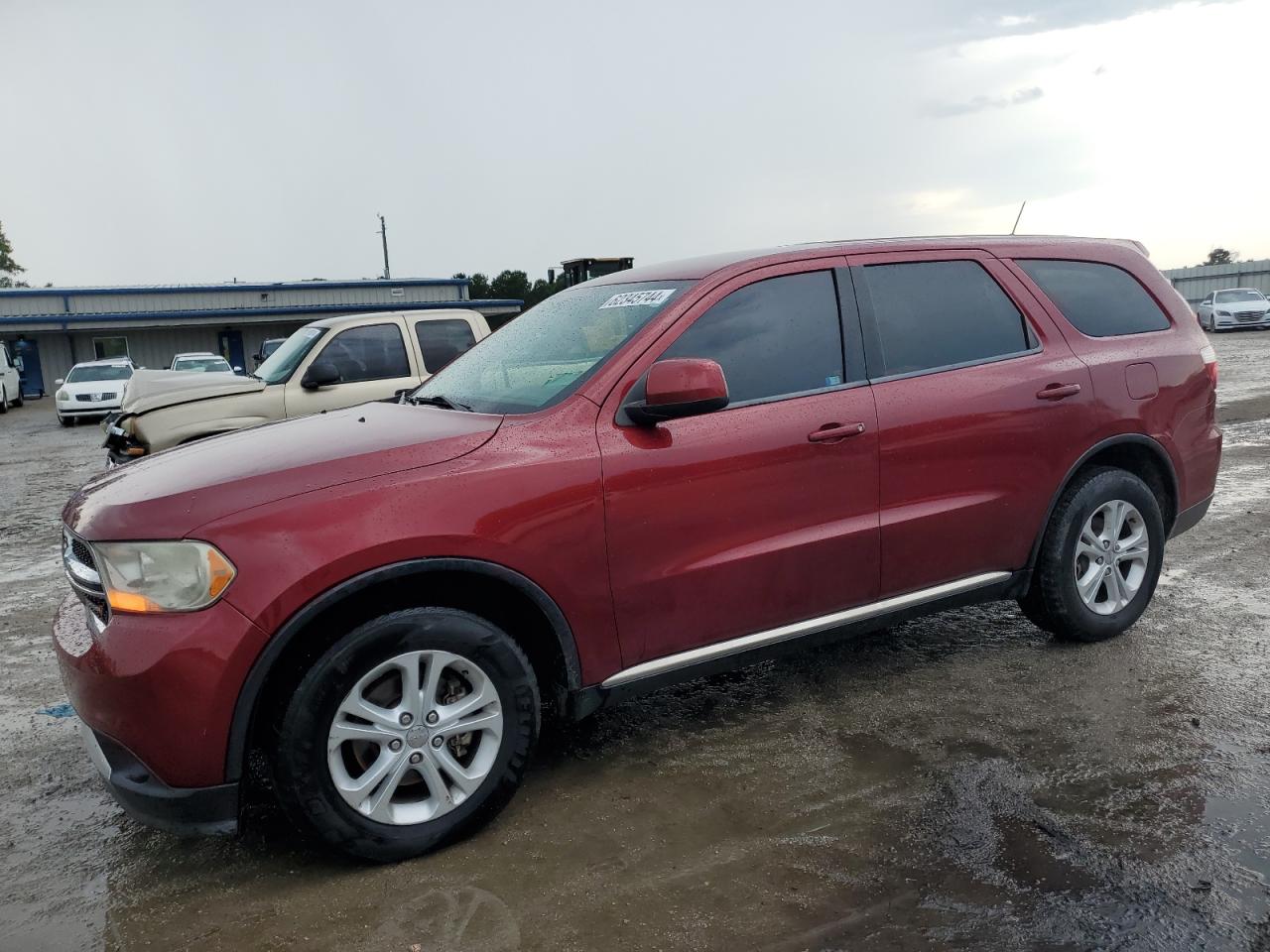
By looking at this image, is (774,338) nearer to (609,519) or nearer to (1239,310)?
Result: (609,519)

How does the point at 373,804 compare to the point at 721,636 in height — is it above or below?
below

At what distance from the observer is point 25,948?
2.76m

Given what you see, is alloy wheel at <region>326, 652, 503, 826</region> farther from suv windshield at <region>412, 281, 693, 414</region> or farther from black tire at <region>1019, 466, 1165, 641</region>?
black tire at <region>1019, 466, 1165, 641</region>

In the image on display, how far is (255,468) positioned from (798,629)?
1947 mm

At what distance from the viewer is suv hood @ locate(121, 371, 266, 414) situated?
8.14 meters

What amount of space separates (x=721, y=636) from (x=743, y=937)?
3.64 feet

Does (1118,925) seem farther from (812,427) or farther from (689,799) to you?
(812,427)

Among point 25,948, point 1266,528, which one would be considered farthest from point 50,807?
point 1266,528

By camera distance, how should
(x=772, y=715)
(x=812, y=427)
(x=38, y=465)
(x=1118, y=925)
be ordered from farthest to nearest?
(x=38, y=465)
(x=772, y=715)
(x=812, y=427)
(x=1118, y=925)

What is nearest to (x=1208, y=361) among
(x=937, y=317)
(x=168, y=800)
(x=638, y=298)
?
(x=937, y=317)

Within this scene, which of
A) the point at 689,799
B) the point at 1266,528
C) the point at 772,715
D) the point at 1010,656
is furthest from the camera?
the point at 1266,528

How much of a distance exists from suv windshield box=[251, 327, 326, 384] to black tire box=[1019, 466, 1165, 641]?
6489 mm

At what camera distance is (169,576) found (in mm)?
2805

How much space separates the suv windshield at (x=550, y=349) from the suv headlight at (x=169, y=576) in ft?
3.69
